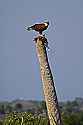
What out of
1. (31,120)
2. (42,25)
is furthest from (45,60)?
(31,120)

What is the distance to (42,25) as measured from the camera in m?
8.07

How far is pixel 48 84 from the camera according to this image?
8086 millimetres

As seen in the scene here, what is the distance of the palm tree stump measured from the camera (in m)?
7.96

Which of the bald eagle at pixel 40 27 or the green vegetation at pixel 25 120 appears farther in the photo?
the green vegetation at pixel 25 120

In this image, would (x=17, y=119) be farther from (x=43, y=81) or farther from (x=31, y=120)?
(x=43, y=81)

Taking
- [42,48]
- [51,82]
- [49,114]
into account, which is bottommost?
[49,114]

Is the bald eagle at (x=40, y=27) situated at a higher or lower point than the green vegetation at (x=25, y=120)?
higher

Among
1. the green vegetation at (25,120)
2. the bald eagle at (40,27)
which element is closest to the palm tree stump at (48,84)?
the bald eagle at (40,27)

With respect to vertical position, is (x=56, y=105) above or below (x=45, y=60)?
below

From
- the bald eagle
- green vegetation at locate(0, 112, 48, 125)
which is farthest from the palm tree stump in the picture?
green vegetation at locate(0, 112, 48, 125)

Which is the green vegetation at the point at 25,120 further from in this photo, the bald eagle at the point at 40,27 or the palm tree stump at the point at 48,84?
the bald eagle at the point at 40,27

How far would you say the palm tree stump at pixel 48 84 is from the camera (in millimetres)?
7965

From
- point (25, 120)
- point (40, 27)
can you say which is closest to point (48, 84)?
point (40, 27)

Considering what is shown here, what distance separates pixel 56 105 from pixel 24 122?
1903 mm
